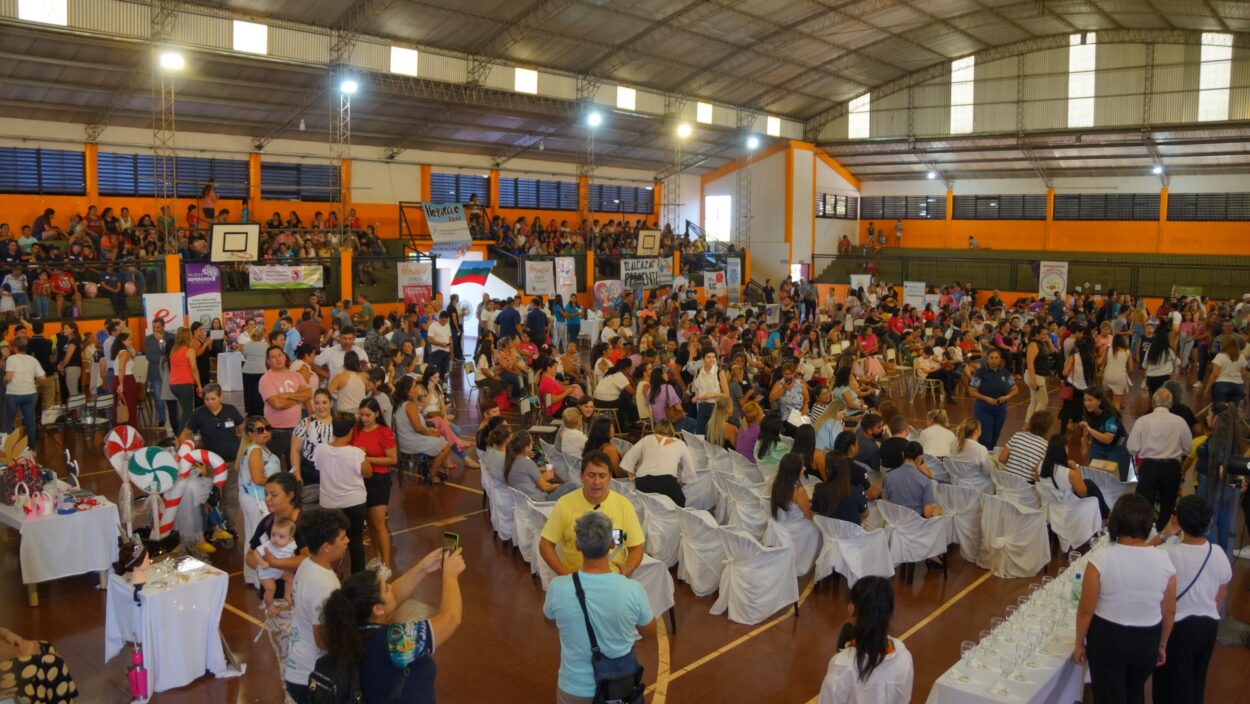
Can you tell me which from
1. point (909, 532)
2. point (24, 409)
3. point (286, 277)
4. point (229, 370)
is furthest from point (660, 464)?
point (286, 277)

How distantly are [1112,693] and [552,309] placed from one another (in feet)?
51.6

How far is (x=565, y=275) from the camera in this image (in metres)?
23.5

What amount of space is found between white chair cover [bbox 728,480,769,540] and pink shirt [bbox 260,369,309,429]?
4019 millimetres

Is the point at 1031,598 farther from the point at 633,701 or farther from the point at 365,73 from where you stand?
the point at 365,73

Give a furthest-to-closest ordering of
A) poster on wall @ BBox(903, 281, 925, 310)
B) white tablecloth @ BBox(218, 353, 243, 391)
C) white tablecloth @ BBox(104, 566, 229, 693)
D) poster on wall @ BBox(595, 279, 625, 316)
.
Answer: poster on wall @ BBox(903, 281, 925, 310)
poster on wall @ BBox(595, 279, 625, 316)
white tablecloth @ BBox(218, 353, 243, 391)
white tablecloth @ BBox(104, 566, 229, 693)

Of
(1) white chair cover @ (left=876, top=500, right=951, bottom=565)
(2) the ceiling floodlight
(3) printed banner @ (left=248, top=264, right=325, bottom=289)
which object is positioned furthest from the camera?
(3) printed banner @ (left=248, top=264, right=325, bottom=289)

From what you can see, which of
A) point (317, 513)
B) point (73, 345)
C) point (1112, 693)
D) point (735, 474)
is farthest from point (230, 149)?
point (1112, 693)

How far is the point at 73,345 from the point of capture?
12812 millimetres

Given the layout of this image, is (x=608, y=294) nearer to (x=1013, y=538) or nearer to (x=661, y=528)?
(x=661, y=528)

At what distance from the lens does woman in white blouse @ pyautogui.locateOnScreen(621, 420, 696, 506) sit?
729 cm

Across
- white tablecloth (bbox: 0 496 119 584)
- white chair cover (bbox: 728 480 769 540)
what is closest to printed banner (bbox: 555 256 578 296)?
white chair cover (bbox: 728 480 769 540)

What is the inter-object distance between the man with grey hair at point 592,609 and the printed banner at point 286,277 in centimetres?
1665

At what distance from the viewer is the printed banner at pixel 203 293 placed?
16.4m

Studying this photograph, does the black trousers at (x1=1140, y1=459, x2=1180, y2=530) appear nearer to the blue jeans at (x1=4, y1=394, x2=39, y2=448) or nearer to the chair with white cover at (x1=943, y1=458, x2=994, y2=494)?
the chair with white cover at (x1=943, y1=458, x2=994, y2=494)
